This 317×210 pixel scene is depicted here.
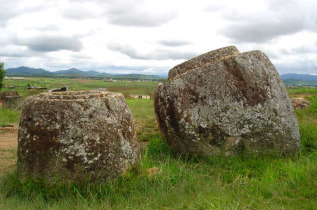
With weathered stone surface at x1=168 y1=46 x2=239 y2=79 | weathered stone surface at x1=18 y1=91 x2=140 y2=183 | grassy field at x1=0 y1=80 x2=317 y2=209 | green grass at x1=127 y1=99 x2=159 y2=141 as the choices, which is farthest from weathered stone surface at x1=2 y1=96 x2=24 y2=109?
weathered stone surface at x1=18 y1=91 x2=140 y2=183

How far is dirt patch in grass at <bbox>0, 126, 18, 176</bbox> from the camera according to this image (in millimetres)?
6547

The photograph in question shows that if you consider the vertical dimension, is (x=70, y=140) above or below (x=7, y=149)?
above

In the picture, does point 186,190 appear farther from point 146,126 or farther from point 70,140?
point 146,126

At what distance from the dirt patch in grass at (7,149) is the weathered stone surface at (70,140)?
173 cm

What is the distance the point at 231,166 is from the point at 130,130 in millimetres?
2179

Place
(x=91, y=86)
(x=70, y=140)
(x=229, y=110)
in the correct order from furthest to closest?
(x=91, y=86) → (x=229, y=110) → (x=70, y=140)

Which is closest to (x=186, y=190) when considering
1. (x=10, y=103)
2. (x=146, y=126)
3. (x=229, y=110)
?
(x=229, y=110)

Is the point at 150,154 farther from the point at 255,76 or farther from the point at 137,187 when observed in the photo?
the point at 255,76

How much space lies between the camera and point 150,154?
275 inches

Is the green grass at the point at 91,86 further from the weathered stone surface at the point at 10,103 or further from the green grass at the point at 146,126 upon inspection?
the green grass at the point at 146,126

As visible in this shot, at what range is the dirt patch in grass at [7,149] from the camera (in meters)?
6.55

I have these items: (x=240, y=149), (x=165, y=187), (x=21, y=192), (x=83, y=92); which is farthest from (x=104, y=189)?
(x=240, y=149)

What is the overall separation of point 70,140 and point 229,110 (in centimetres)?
354

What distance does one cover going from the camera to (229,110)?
670 centimetres
